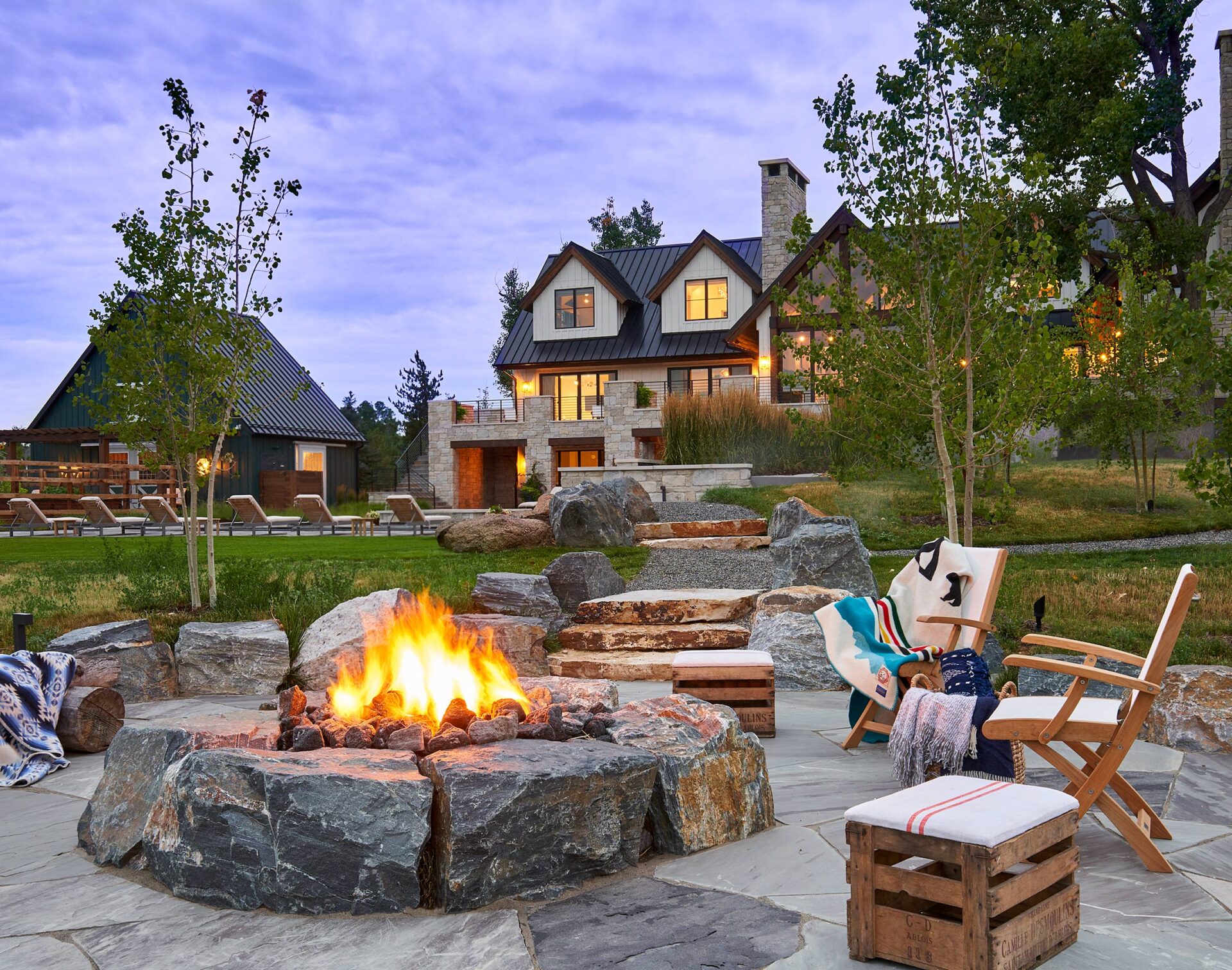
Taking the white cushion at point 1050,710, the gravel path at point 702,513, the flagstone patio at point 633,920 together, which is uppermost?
the gravel path at point 702,513

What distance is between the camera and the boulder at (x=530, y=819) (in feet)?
9.96

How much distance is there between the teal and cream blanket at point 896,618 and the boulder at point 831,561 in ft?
10.6

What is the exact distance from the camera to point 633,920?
2.96 meters

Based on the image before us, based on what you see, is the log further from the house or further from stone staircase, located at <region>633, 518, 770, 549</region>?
the house

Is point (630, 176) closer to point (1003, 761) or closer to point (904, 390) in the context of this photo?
point (904, 390)

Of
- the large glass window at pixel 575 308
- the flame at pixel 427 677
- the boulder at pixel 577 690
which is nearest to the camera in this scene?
the flame at pixel 427 677

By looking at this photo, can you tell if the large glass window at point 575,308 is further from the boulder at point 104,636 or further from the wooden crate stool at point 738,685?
the wooden crate stool at point 738,685

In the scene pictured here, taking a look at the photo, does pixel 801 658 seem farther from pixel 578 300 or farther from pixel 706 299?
pixel 578 300

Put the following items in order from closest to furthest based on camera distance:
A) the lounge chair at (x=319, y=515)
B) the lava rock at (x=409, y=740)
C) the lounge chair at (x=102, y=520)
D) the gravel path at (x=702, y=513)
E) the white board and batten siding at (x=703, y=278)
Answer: the lava rock at (x=409, y=740)
the gravel path at (x=702, y=513)
the lounge chair at (x=319, y=515)
the lounge chair at (x=102, y=520)
the white board and batten siding at (x=703, y=278)

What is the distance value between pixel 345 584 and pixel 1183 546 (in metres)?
10.9

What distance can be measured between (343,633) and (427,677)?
2343 mm

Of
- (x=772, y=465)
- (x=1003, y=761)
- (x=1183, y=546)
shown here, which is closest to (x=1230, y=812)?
(x=1003, y=761)

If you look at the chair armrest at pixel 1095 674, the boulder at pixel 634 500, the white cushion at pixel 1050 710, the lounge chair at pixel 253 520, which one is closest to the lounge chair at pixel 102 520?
the lounge chair at pixel 253 520

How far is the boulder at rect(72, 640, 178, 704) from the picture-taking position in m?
5.85
